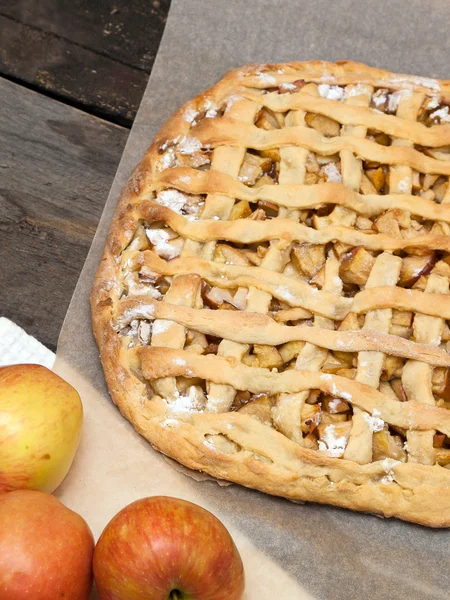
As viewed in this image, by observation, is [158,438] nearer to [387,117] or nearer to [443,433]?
[443,433]

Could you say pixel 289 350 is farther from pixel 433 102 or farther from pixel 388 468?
pixel 433 102

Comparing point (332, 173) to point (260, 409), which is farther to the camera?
point (332, 173)

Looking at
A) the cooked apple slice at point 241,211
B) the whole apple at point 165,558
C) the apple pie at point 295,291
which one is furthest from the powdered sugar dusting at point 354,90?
the whole apple at point 165,558

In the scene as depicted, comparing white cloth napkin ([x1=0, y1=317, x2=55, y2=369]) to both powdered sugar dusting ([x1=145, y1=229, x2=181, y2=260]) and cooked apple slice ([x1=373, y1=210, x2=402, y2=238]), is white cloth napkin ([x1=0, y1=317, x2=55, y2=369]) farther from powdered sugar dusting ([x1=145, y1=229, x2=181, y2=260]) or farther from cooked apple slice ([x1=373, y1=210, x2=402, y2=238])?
cooked apple slice ([x1=373, y1=210, x2=402, y2=238])

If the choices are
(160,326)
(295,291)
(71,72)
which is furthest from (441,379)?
(71,72)

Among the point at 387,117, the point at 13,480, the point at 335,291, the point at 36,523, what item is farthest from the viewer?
the point at 387,117

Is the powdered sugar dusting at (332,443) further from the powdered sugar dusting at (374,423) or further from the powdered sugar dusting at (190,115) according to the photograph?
the powdered sugar dusting at (190,115)

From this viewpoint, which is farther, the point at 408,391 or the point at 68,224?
the point at 68,224

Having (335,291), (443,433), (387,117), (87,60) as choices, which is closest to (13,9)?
(87,60)
